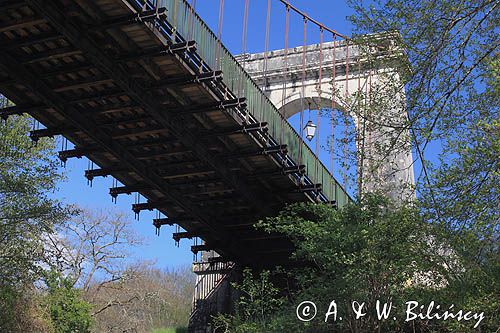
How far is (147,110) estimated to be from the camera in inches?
677

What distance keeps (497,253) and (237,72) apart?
7115mm

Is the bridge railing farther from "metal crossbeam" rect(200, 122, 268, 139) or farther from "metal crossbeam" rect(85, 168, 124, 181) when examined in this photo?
"metal crossbeam" rect(85, 168, 124, 181)

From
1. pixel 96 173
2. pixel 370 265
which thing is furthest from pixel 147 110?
pixel 370 265

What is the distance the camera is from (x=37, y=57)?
16.1 m

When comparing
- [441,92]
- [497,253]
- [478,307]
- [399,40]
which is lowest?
[478,307]

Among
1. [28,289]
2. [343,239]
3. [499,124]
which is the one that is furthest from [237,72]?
[28,289]

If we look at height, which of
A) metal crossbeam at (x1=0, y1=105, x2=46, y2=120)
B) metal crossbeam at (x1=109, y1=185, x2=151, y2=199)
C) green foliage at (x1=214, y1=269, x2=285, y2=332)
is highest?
metal crossbeam at (x1=0, y1=105, x2=46, y2=120)

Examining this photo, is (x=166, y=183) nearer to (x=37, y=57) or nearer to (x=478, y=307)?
(x=37, y=57)

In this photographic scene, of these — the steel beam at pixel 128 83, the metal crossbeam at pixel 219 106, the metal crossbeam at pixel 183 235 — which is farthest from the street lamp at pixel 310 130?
the metal crossbeam at pixel 219 106

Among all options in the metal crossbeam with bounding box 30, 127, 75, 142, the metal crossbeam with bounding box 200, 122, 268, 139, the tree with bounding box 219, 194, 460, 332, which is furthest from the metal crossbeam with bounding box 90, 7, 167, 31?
the tree with bounding box 219, 194, 460, 332

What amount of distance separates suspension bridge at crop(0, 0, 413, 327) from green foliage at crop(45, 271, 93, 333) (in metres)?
3.91

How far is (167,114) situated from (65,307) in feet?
31.8

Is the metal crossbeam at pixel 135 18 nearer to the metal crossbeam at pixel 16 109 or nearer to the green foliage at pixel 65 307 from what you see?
the metal crossbeam at pixel 16 109

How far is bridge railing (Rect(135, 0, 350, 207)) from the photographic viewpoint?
52.3 feet
